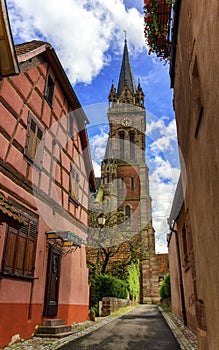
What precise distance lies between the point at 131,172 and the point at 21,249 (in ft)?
111

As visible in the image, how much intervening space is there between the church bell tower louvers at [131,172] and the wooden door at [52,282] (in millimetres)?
21727

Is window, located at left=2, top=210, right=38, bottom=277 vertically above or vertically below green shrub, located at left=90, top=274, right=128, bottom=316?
above

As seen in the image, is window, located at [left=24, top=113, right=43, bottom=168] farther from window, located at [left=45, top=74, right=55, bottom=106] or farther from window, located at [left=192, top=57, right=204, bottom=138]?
window, located at [left=192, top=57, right=204, bottom=138]

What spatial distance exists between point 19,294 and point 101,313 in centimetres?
913

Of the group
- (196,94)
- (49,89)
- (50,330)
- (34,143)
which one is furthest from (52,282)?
(196,94)

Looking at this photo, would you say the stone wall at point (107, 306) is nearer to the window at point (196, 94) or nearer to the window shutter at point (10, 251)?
the window shutter at point (10, 251)

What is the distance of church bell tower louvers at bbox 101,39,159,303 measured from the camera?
1320 inches

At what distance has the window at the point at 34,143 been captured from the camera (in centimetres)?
806

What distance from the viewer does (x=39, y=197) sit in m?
8.46

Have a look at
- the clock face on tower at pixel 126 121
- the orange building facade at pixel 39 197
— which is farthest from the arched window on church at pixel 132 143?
the orange building facade at pixel 39 197

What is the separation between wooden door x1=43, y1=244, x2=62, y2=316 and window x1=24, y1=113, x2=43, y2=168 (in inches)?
104

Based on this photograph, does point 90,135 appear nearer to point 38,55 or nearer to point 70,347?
point 38,55

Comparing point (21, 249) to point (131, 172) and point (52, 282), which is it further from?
point (131, 172)

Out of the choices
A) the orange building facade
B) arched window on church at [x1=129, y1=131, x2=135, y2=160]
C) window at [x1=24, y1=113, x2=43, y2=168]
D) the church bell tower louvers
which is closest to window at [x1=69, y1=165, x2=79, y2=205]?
the orange building facade
